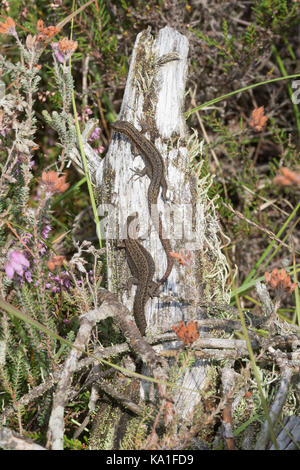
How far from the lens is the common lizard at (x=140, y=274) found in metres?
2.97

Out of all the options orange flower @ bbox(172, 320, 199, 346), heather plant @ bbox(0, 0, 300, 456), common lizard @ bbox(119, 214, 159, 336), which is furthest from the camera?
common lizard @ bbox(119, 214, 159, 336)

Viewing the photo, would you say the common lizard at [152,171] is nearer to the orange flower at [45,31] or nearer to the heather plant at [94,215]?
the heather plant at [94,215]

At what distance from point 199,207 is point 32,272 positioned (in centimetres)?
131

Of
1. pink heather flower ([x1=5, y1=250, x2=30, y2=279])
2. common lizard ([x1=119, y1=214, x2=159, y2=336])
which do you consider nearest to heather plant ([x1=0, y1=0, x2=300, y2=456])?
A: pink heather flower ([x1=5, y1=250, x2=30, y2=279])

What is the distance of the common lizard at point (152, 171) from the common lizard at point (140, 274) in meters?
0.12

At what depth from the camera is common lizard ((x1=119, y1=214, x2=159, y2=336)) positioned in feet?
9.76

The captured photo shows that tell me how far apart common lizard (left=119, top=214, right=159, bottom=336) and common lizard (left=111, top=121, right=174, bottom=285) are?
0.12 m

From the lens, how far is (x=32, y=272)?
3264mm

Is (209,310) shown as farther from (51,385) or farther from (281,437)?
(51,385)

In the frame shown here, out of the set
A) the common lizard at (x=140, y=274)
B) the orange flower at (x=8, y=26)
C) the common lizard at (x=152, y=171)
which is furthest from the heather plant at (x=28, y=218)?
the common lizard at (x=152, y=171)

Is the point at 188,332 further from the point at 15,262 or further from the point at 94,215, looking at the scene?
the point at 94,215

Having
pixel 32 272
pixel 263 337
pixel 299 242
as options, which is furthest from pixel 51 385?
pixel 299 242

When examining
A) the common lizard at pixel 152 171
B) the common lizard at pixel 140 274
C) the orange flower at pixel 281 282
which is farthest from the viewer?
the common lizard at pixel 152 171

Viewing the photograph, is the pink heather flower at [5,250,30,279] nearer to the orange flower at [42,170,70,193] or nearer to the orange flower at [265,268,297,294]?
the orange flower at [42,170,70,193]
